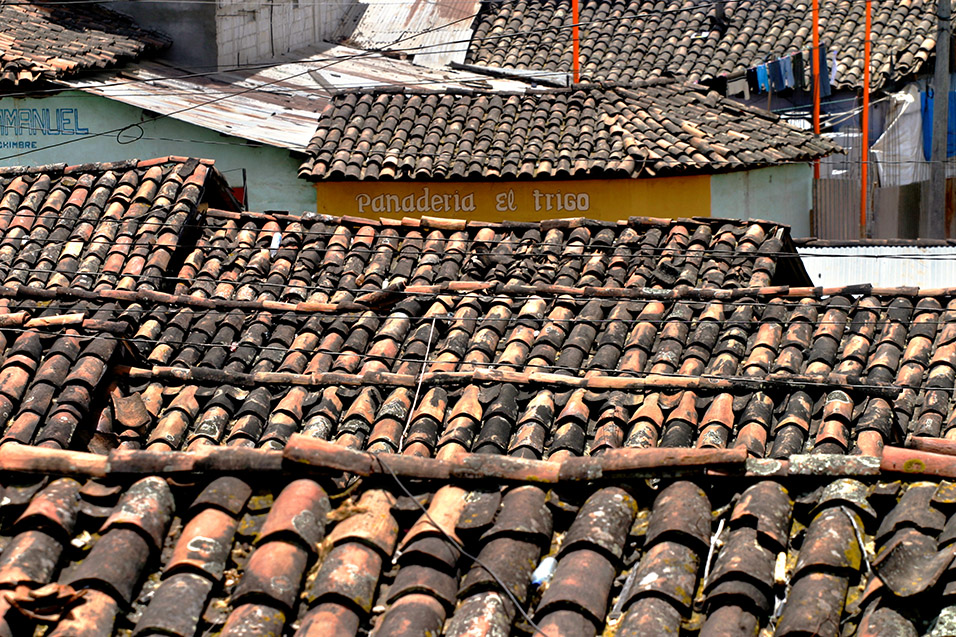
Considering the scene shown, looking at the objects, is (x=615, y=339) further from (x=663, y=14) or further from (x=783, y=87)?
(x=663, y=14)

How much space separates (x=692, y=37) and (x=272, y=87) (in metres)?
12.1

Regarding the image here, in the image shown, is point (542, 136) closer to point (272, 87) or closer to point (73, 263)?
point (272, 87)

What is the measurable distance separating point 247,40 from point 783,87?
38.5 ft

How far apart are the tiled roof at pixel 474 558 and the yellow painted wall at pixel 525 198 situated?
13.1 meters

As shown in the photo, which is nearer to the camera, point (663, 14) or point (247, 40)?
point (247, 40)

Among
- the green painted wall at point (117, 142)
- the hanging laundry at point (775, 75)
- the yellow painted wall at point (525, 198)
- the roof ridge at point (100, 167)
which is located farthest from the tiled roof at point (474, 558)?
the hanging laundry at point (775, 75)

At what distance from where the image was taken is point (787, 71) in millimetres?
23141

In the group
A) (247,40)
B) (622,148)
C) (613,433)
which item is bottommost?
(613,433)

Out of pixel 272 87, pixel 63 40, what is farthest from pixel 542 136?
pixel 63 40

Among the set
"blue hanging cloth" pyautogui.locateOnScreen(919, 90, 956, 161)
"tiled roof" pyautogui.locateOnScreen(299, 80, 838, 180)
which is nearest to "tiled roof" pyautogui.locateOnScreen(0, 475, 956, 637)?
"tiled roof" pyautogui.locateOnScreen(299, 80, 838, 180)

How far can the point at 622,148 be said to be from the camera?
1686cm

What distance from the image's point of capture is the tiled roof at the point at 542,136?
16.6m

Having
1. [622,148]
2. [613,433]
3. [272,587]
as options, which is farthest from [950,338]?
[622,148]

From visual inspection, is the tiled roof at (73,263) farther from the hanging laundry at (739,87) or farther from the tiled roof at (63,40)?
the hanging laundry at (739,87)
